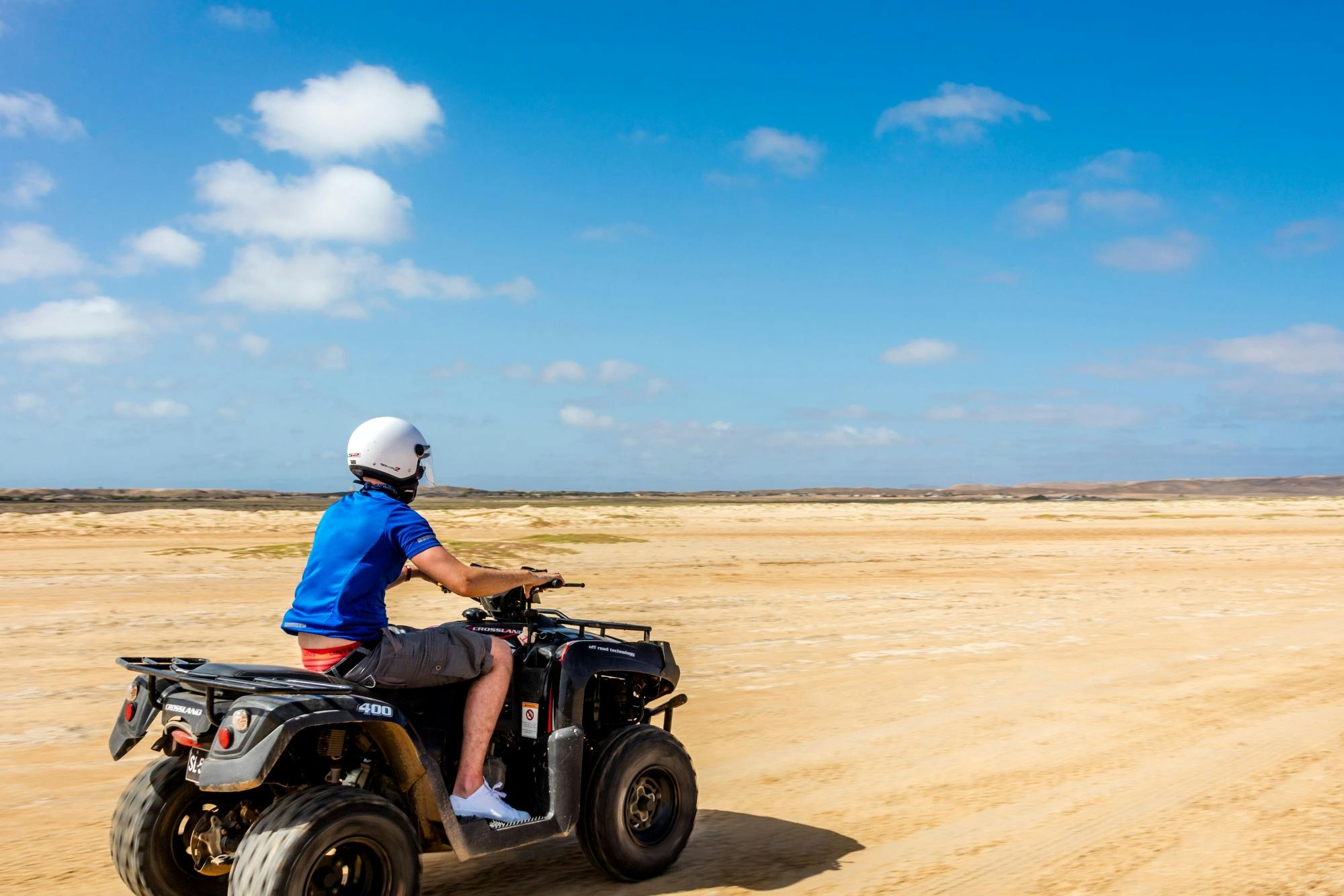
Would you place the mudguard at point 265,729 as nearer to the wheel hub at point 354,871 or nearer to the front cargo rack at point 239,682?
the front cargo rack at point 239,682

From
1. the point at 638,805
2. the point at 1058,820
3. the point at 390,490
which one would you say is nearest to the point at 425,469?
the point at 390,490

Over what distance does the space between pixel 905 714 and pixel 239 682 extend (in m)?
6.61

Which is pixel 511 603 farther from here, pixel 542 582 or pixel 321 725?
pixel 321 725

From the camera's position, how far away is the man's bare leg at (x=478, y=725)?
15.2ft

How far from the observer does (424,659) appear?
14.5ft

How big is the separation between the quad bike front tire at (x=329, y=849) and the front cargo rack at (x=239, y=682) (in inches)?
14.8

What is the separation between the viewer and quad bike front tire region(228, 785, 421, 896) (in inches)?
147

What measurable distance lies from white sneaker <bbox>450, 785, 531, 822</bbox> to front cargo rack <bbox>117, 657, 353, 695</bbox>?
797 mm

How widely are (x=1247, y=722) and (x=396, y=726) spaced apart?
7546mm

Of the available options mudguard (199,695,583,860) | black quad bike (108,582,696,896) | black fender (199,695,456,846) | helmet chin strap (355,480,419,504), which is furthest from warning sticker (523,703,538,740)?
helmet chin strap (355,480,419,504)

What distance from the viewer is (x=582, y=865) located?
552 cm

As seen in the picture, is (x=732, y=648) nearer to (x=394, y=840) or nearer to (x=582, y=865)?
(x=582, y=865)

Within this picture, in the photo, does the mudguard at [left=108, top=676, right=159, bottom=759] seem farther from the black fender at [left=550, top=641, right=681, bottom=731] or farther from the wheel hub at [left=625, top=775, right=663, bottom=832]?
the wheel hub at [left=625, top=775, right=663, bottom=832]

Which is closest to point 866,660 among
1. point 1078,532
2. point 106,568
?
point 106,568
